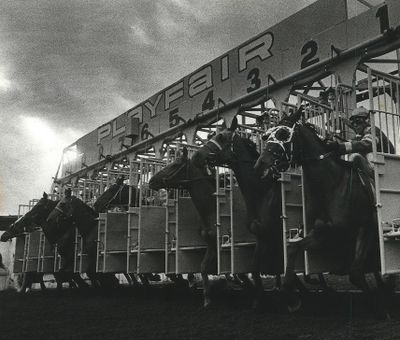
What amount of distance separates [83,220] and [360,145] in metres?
7.22

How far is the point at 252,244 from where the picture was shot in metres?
7.36

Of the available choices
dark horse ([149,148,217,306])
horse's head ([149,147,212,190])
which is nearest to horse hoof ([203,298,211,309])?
dark horse ([149,148,217,306])

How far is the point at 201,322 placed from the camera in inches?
223

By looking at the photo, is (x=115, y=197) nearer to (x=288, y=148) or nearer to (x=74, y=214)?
(x=74, y=214)

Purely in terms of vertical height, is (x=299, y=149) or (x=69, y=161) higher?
(x=69, y=161)

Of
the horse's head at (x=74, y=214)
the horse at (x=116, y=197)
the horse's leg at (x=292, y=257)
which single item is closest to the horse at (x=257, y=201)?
the horse's leg at (x=292, y=257)

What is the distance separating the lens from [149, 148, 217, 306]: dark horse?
7980 mm

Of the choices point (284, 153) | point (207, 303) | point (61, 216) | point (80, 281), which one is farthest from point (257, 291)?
point (80, 281)

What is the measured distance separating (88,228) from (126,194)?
1.21 metres

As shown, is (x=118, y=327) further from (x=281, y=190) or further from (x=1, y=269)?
(x=1, y=269)

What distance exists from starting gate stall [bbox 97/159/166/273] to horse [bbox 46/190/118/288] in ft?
1.18

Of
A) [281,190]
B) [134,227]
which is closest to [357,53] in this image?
[281,190]

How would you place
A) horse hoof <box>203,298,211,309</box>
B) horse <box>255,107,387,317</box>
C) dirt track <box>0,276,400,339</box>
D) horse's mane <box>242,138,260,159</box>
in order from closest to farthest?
dirt track <box>0,276,400,339</box> → horse <box>255,107,387,317</box> → horse's mane <box>242,138,260,159</box> → horse hoof <box>203,298,211,309</box>

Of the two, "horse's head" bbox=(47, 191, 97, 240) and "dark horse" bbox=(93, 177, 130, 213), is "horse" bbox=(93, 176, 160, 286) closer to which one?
"dark horse" bbox=(93, 177, 130, 213)
